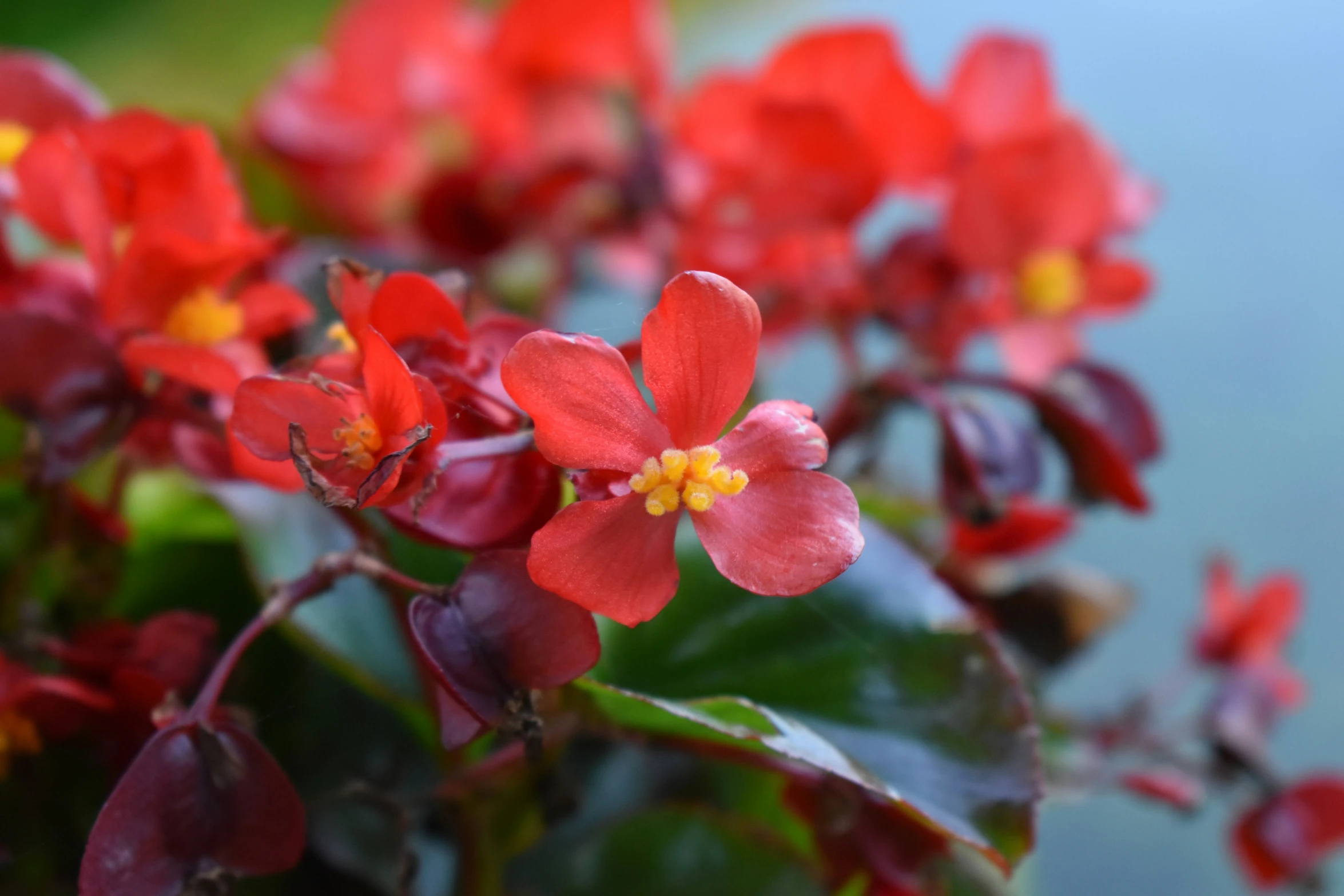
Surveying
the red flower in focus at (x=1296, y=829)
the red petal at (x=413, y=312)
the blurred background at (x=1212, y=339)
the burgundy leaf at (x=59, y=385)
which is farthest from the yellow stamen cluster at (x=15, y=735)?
the blurred background at (x=1212, y=339)

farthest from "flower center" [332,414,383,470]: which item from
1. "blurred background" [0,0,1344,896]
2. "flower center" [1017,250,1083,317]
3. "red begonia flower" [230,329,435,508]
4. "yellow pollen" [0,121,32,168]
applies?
"blurred background" [0,0,1344,896]

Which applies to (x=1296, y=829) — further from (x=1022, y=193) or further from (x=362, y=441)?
(x=362, y=441)

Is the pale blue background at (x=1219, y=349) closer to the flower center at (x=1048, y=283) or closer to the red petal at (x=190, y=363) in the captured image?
the flower center at (x=1048, y=283)

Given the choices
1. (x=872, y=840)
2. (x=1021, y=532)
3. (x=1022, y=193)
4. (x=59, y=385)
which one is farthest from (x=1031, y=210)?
(x=59, y=385)

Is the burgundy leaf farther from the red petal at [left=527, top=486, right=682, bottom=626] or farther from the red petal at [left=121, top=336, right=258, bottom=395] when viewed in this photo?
the red petal at [left=527, top=486, right=682, bottom=626]

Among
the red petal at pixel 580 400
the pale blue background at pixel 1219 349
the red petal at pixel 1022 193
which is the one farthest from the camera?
the pale blue background at pixel 1219 349
